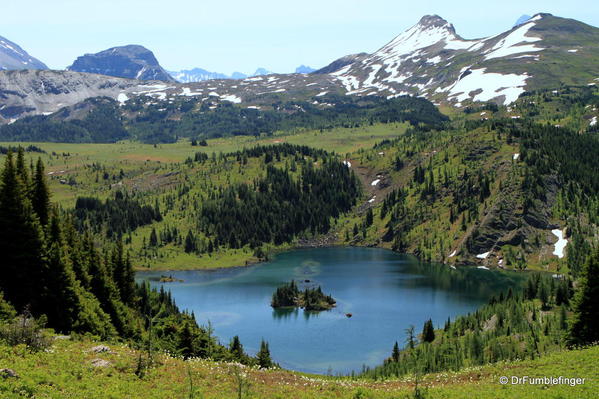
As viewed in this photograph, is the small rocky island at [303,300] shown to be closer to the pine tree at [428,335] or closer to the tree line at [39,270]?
the pine tree at [428,335]

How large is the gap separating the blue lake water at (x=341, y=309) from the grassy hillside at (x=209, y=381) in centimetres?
4978

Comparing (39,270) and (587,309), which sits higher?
(39,270)

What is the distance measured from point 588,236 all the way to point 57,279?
19026 centimetres

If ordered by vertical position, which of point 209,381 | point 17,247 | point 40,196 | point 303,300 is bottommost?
point 303,300

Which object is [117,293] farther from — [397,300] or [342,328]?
[397,300]

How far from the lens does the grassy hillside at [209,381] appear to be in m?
31.4

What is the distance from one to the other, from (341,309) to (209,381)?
116m

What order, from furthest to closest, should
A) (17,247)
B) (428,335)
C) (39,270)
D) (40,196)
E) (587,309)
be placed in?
(428,335) → (40,196) → (587,309) → (39,270) → (17,247)

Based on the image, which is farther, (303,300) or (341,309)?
(303,300)

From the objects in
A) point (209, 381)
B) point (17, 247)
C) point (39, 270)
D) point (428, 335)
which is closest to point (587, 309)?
point (428, 335)

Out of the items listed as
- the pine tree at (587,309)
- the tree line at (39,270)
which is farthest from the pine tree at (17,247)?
the pine tree at (587,309)

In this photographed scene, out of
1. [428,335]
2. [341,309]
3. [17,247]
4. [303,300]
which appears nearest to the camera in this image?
[17,247]

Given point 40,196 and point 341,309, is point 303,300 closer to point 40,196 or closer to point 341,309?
point 341,309

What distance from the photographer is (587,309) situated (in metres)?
67.7
